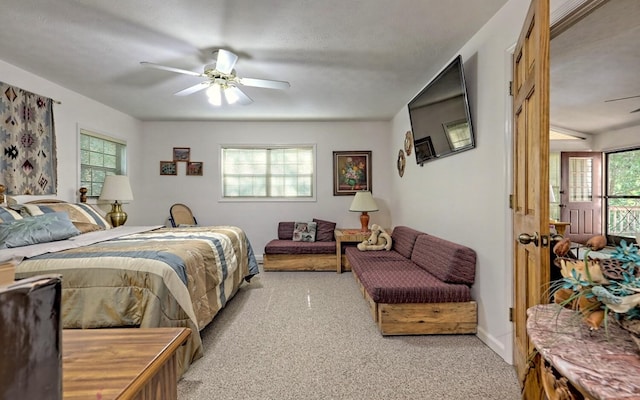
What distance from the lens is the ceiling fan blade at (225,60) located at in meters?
2.62

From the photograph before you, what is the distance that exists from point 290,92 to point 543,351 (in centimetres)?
366

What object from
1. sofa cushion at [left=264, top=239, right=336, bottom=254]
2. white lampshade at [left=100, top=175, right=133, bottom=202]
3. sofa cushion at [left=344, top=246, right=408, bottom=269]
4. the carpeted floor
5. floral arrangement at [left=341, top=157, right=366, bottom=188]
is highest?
floral arrangement at [left=341, top=157, right=366, bottom=188]

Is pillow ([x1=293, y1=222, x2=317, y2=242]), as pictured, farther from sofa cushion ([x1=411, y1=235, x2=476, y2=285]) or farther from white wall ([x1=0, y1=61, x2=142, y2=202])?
white wall ([x1=0, y1=61, x2=142, y2=202])

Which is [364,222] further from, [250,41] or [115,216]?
[115,216]

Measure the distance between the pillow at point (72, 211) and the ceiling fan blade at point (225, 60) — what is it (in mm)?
2074

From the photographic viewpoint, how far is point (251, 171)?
5.55 metres

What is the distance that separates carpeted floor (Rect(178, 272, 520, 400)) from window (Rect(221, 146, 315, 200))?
2737 mm

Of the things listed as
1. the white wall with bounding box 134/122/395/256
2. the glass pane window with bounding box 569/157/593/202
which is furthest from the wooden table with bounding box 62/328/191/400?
the glass pane window with bounding box 569/157/593/202

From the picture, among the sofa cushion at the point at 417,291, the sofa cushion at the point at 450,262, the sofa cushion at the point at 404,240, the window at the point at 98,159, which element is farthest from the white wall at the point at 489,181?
the window at the point at 98,159

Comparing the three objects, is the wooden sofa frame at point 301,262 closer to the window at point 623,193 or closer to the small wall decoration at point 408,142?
the small wall decoration at point 408,142

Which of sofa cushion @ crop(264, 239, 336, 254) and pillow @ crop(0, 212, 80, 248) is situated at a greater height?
pillow @ crop(0, 212, 80, 248)

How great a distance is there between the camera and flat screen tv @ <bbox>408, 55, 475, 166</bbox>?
260 cm

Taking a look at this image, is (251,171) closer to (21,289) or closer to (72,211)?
(72,211)

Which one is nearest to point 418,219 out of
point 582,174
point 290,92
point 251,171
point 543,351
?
point 290,92
